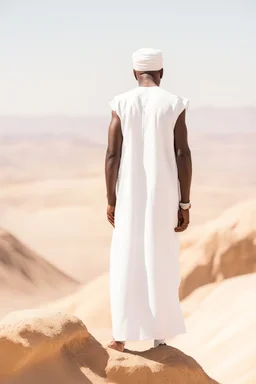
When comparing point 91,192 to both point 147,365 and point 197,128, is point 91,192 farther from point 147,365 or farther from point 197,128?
point 197,128

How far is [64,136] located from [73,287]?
62734 mm

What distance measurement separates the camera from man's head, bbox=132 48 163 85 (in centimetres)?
448

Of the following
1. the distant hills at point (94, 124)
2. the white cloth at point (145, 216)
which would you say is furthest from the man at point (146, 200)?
the distant hills at point (94, 124)

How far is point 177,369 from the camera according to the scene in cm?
455

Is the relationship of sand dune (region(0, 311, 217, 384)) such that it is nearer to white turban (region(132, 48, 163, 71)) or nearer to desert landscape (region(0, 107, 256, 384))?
desert landscape (region(0, 107, 256, 384))

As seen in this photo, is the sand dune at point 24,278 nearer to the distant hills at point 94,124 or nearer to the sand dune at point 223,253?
the sand dune at point 223,253

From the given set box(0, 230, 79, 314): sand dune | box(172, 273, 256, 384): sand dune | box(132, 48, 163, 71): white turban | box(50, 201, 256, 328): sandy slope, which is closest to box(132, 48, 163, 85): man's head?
box(132, 48, 163, 71): white turban

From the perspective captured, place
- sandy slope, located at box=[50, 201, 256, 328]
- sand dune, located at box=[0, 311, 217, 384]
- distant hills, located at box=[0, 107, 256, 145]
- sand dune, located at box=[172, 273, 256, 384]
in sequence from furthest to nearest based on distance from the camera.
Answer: distant hills, located at box=[0, 107, 256, 145] < sandy slope, located at box=[50, 201, 256, 328] < sand dune, located at box=[172, 273, 256, 384] < sand dune, located at box=[0, 311, 217, 384]

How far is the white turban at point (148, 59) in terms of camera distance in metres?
4.48

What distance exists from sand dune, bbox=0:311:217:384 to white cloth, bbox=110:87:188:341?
0.55ft

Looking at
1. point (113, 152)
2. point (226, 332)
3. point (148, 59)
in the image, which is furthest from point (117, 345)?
point (226, 332)

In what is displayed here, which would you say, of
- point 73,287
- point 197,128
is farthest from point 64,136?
point 73,287

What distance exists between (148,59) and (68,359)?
5.10 ft

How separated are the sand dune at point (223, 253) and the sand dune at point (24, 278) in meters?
3.96
